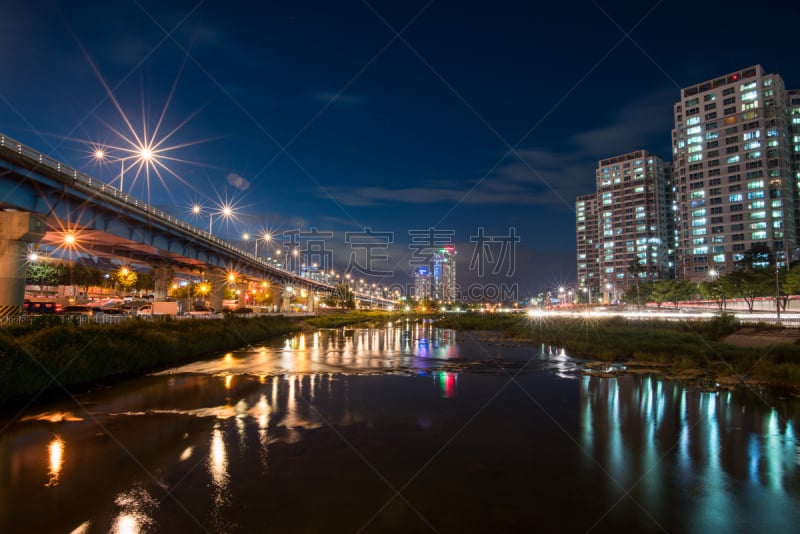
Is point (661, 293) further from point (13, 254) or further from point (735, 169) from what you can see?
point (13, 254)

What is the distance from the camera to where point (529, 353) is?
129 ft

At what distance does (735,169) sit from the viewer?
138 meters

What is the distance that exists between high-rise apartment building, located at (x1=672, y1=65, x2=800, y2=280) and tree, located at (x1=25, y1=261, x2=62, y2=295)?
558 feet

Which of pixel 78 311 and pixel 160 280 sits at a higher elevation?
pixel 160 280

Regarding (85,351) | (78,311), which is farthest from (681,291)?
(85,351)

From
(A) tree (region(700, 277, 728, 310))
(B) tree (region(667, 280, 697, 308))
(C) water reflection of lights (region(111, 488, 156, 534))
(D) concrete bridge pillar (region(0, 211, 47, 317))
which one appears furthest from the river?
(B) tree (region(667, 280, 697, 308))

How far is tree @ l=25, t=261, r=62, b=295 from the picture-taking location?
302 feet

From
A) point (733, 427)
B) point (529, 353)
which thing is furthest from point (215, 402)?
point (529, 353)

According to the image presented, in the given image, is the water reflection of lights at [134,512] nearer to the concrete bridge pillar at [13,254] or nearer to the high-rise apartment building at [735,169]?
the concrete bridge pillar at [13,254]

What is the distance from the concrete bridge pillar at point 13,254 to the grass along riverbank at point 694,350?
40.4m

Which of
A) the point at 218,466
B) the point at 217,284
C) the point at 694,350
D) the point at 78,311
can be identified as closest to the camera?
the point at 218,466

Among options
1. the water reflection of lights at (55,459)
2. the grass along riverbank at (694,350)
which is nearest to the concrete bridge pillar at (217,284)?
the grass along riverbank at (694,350)

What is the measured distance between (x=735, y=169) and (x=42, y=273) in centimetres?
18148

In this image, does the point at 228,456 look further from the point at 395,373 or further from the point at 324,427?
the point at 395,373
